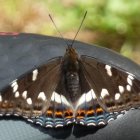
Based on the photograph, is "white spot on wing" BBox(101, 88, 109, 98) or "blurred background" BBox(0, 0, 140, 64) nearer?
"white spot on wing" BBox(101, 88, 109, 98)

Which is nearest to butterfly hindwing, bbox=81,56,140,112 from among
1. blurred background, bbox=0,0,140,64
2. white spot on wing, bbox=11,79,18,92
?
white spot on wing, bbox=11,79,18,92

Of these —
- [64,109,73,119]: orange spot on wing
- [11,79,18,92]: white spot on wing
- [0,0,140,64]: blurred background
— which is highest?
[0,0,140,64]: blurred background

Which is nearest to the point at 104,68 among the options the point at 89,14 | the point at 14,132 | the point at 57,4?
the point at 14,132

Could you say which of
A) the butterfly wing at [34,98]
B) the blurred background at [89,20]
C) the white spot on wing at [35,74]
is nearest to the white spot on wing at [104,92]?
the butterfly wing at [34,98]

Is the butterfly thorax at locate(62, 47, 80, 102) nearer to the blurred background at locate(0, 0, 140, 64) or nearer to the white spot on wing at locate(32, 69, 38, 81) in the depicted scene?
the white spot on wing at locate(32, 69, 38, 81)

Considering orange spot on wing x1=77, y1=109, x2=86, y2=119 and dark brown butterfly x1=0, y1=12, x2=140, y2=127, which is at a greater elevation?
dark brown butterfly x1=0, y1=12, x2=140, y2=127

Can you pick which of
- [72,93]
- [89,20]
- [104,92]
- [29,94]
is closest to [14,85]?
[29,94]
